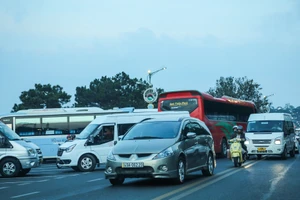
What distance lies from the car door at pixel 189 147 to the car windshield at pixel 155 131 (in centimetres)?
30

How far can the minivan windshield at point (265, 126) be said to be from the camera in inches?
1058

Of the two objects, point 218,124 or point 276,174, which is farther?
point 218,124

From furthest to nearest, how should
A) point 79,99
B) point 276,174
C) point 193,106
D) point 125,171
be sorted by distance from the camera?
point 79,99
point 193,106
point 276,174
point 125,171

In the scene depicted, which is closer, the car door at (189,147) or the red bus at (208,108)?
the car door at (189,147)

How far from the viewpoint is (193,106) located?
2792 centimetres

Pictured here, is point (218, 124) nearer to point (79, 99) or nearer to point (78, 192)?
point (78, 192)

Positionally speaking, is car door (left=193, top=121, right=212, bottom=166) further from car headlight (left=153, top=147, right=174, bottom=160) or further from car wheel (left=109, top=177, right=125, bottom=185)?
car wheel (left=109, top=177, right=125, bottom=185)

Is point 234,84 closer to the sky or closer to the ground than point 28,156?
closer to the sky

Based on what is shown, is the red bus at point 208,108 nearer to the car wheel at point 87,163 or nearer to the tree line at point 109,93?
the car wheel at point 87,163

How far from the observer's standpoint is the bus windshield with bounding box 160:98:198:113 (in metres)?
28.0

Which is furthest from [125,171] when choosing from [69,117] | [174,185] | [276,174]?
[69,117]

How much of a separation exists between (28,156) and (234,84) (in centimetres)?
6684

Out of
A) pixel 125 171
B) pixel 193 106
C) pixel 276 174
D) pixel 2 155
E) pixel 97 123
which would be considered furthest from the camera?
pixel 193 106

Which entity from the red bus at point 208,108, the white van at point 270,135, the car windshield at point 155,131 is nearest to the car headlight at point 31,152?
the car windshield at point 155,131
